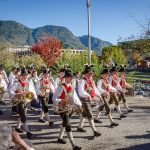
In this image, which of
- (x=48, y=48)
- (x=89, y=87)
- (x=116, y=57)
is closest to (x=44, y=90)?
(x=89, y=87)

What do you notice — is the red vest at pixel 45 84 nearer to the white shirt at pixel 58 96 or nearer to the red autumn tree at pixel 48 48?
the white shirt at pixel 58 96

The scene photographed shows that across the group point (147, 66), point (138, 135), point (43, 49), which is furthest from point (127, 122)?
point (147, 66)

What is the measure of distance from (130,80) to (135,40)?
2641 mm

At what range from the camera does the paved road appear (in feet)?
31.4

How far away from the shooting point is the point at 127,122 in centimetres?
1288

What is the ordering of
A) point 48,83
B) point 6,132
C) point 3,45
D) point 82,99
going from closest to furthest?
point 6,132, point 82,99, point 48,83, point 3,45

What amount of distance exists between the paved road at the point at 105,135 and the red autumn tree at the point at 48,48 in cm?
3243

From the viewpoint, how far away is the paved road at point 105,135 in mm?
9584

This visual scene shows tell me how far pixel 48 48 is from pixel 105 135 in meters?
38.6

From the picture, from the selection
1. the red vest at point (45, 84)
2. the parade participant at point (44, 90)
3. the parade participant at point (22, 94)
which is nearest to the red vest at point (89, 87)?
the parade participant at point (22, 94)

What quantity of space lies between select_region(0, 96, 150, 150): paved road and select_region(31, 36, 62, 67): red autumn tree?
32.4 metres

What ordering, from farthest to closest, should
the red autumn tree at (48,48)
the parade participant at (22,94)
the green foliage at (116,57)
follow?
the red autumn tree at (48,48) < the green foliage at (116,57) < the parade participant at (22,94)

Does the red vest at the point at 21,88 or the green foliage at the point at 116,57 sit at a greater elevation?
the green foliage at the point at 116,57

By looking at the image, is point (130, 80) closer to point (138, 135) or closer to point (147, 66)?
point (138, 135)
